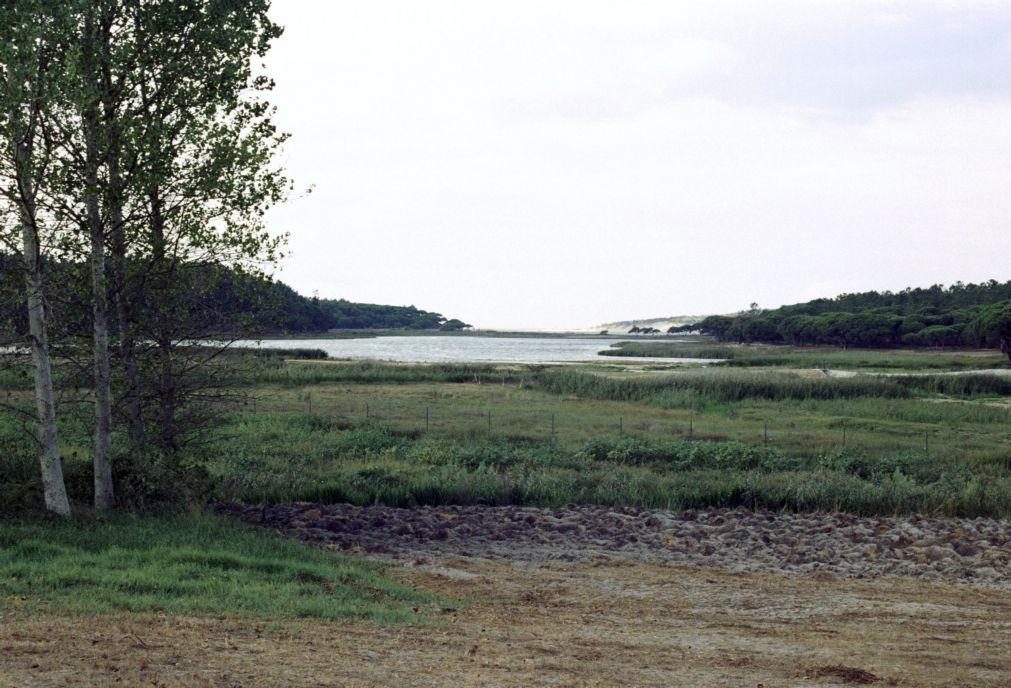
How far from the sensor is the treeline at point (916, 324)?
118 meters

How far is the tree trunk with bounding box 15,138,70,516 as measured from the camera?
49.2ft

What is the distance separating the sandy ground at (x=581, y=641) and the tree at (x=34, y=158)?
239 inches

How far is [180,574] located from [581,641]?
5.23 m

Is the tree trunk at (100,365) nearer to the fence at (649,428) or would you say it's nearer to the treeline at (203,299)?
the treeline at (203,299)

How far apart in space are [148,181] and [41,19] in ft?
9.40

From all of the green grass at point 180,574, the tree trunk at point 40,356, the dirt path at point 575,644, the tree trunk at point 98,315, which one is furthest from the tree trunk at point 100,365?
the dirt path at point 575,644

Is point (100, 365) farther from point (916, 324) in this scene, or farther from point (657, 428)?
point (916, 324)

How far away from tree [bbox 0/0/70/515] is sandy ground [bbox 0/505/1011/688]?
6079mm

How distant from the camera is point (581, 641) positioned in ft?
34.5

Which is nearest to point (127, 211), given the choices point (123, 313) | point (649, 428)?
point (123, 313)

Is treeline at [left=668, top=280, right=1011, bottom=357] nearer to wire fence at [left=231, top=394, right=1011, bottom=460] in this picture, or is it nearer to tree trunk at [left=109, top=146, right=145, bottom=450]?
wire fence at [left=231, top=394, right=1011, bottom=460]

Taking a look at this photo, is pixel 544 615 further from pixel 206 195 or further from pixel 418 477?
pixel 418 477

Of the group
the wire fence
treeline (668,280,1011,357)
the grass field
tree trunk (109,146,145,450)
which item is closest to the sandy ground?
tree trunk (109,146,145,450)

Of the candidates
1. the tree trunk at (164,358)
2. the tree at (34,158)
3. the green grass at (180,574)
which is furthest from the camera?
the tree trunk at (164,358)
